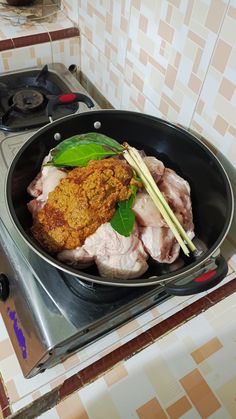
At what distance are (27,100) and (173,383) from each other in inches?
32.1

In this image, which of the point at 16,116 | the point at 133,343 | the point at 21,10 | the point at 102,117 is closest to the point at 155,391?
the point at 133,343

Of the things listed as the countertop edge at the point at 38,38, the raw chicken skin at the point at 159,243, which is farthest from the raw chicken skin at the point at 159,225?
the countertop edge at the point at 38,38

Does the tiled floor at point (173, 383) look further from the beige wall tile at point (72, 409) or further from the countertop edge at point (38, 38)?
the countertop edge at point (38, 38)

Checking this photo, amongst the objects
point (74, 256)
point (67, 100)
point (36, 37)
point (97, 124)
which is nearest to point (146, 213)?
point (74, 256)

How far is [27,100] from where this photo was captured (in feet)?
3.16

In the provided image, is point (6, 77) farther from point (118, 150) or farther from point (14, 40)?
point (118, 150)

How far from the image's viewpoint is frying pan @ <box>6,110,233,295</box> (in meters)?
0.63

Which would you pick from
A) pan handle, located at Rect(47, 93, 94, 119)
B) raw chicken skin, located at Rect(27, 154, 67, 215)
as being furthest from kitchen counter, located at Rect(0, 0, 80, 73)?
raw chicken skin, located at Rect(27, 154, 67, 215)

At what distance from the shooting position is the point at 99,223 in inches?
22.7

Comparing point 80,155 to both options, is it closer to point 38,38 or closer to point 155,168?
point 155,168

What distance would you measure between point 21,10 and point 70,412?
1.17 meters

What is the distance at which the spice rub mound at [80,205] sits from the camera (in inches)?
22.2

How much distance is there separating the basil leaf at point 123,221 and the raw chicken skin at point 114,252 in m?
0.01

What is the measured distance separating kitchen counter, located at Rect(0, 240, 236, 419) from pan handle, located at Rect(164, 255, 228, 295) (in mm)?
110
